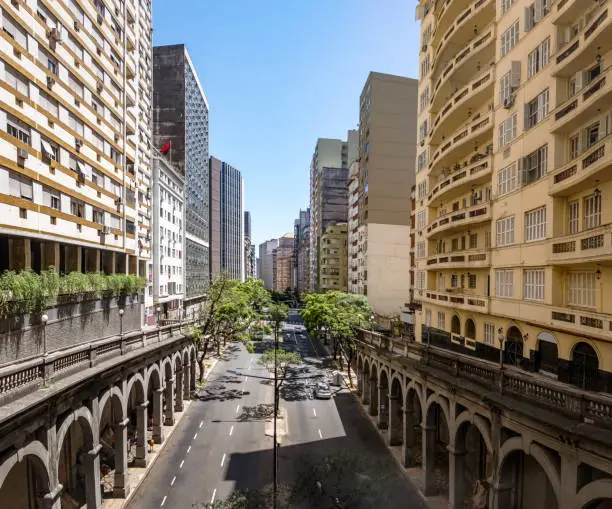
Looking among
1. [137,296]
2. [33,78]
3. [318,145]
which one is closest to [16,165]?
[33,78]

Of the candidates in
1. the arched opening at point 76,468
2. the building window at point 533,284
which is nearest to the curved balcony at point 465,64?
the building window at point 533,284

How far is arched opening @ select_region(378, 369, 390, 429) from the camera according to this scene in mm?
35578

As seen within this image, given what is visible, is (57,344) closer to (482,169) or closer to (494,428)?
(494,428)

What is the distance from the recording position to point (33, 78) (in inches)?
988

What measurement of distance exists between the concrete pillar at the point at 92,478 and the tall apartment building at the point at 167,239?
34970 mm

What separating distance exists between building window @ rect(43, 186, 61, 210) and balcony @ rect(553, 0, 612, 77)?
3219 centimetres

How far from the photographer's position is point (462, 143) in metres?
29.0

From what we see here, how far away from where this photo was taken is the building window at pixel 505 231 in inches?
921

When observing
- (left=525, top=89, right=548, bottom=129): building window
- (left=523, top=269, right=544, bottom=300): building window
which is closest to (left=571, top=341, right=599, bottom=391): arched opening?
(left=523, top=269, right=544, bottom=300): building window

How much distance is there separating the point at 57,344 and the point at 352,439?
80.4ft

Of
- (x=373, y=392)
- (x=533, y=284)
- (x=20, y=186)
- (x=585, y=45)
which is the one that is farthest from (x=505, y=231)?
(x=20, y=186)

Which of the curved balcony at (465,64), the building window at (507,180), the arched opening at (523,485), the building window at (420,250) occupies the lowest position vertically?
the arched opening at (523,485)

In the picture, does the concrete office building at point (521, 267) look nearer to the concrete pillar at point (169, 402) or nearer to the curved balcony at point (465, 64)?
the curved balcony at point (465, 64)

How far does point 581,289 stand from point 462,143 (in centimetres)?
1452
